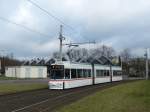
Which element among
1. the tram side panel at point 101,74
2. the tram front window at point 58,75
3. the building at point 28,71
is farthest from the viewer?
the building at point 28,71

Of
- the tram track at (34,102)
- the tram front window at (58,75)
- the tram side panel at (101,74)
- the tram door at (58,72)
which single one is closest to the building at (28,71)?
the tram side panel at (101,74)

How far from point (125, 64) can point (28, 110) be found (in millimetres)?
129531

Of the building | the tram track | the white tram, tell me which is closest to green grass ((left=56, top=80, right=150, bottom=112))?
the tram track

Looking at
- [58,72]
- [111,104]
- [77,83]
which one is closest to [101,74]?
[77,83]

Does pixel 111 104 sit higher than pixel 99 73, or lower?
lower

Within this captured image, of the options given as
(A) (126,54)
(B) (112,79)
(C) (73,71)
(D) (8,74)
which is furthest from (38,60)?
(C) (73,71)

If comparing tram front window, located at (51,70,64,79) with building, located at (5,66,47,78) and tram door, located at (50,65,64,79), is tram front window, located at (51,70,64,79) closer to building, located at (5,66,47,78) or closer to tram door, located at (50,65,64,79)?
tram door, located at (50,65,64,79)

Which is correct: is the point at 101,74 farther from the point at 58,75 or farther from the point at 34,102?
the point at 34,102

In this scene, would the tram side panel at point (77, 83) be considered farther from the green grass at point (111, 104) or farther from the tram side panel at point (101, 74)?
the green grass at point (111, 104)

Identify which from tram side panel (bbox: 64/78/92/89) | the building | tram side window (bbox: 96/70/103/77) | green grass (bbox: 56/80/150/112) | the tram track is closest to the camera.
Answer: green grass (bbox: 56/80/150/112)

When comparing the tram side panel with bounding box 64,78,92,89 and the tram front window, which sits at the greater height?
the tram front window

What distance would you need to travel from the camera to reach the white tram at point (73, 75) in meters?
37.2

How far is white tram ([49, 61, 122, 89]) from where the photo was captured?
3719cm

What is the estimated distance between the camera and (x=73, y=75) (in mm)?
39469
